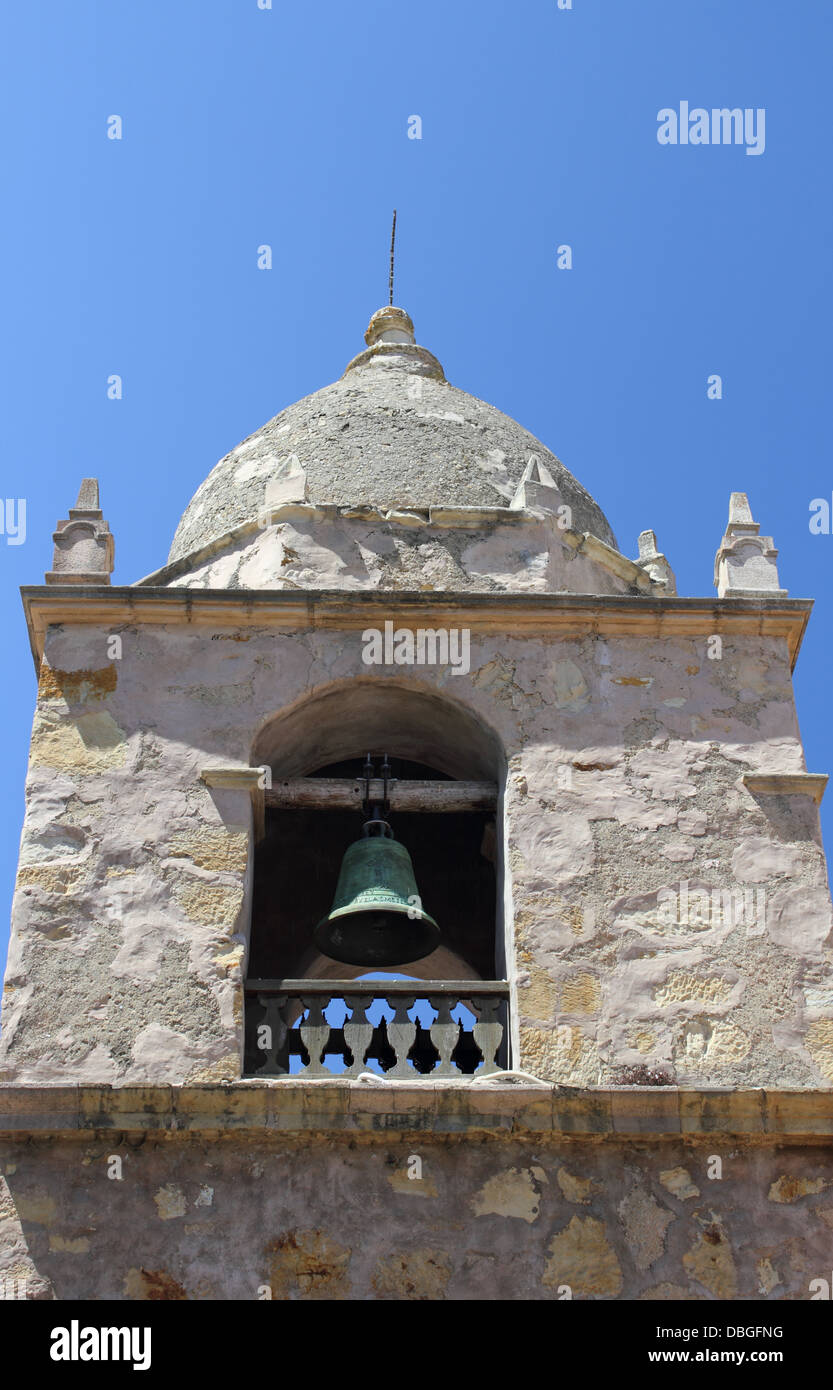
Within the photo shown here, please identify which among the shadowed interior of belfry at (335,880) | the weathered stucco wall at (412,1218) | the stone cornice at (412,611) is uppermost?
the stone cornice at (412,611)

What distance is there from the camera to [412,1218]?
27.3 ft

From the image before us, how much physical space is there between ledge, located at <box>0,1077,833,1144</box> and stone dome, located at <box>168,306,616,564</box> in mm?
3852

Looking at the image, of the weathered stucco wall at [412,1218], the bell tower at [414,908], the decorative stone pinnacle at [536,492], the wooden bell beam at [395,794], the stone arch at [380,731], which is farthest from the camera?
the decorative stone pinnacle at [536,492]

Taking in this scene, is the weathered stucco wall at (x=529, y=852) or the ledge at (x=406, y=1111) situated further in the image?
the weathered stucco wall at (x=529, y=852)

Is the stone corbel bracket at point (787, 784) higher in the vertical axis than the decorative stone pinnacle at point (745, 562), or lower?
lower

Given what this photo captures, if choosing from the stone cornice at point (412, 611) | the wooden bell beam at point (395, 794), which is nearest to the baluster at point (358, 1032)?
the wooden bell beam at point (395, 794)

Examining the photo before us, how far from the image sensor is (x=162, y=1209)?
8.28 m

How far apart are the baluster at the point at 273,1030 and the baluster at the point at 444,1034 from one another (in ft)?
2.13

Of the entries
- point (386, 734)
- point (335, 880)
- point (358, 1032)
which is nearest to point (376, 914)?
point (358, 1032)

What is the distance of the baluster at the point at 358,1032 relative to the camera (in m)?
8.94

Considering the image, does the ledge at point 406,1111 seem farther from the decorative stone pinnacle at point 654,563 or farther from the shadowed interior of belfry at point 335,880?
the decorative stone pinnacle at point 654,563

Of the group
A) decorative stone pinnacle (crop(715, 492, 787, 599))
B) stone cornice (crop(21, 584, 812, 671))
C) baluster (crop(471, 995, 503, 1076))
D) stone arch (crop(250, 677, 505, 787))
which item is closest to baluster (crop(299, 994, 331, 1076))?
baluster (crop(471, 995, 503, 1076))
